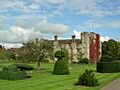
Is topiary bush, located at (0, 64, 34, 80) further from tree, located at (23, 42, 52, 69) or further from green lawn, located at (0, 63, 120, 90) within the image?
tree, located at (23, 42, 52, 69)

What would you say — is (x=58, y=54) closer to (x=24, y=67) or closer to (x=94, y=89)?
(x=24, y=67)

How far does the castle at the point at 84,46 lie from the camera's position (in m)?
101

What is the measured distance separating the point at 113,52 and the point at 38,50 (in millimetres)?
61927

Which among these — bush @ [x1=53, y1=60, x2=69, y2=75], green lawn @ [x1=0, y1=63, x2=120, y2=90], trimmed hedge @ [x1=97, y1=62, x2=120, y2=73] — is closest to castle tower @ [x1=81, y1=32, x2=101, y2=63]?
trimmed hedge @ [x1=97, y1=62, x2=120, y2=73]

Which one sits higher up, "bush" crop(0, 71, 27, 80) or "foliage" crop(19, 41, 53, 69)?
"foliage" crop(19, 41, 53, 69)

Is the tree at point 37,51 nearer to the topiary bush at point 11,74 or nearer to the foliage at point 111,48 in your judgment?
the topiary bush at point 11,74

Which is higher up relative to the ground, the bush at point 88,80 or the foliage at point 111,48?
the foliage at point 111,48

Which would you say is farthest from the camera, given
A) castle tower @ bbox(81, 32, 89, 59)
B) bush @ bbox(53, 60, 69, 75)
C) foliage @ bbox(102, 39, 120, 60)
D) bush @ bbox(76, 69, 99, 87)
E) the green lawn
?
foliage @ bbox(102, 39, 120, 60)

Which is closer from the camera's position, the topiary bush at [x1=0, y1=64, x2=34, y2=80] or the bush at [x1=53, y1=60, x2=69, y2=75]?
the topiary bush at [x1=0, y1=64, x2=34, y2=80]

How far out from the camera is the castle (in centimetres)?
10102

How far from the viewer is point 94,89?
2353 centimetres

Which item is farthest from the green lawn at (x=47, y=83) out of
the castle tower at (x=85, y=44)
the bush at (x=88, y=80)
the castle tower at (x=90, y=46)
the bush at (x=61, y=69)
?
the castle tower at (x=90, y=46)

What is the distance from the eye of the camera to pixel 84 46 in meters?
102

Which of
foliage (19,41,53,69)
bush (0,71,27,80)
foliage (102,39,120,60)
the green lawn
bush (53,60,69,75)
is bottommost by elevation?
the green lawn
